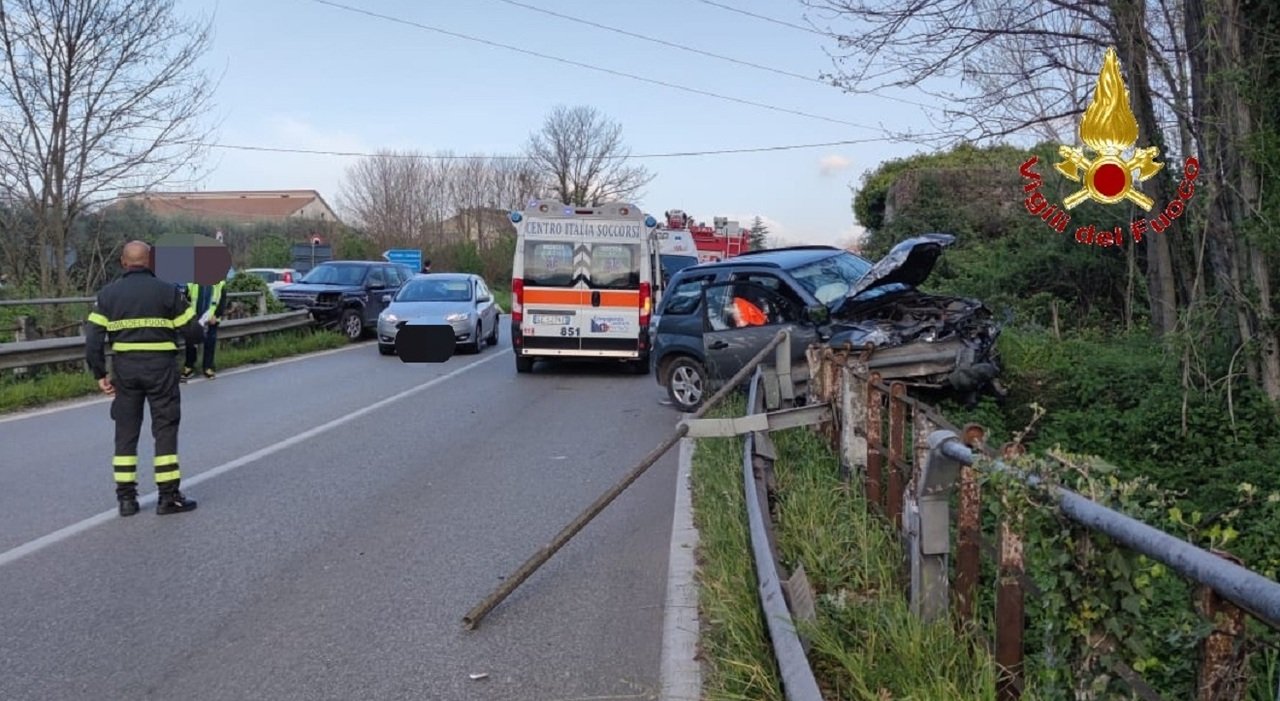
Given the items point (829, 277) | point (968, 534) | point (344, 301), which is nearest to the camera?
point (968, 534)

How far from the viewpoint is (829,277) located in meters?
11.6

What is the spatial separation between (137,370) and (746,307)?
643 centimetres

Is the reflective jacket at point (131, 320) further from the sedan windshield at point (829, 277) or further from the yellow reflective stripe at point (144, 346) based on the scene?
the sedan windshield at point (829, 277)

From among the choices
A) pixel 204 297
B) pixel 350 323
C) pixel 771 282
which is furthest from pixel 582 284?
pixel 350 323

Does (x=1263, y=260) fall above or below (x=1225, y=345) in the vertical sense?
above

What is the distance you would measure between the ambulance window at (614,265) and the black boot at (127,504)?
374 inches

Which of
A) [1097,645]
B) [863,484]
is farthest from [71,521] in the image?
[1097,645]

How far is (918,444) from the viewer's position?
4.48 meters

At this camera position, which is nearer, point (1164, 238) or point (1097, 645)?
point (1097, 645)

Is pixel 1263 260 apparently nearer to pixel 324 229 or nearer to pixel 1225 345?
pixel 1225 345

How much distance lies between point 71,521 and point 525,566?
12.0 feet

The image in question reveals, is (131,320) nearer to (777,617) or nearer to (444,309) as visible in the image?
(777,617)

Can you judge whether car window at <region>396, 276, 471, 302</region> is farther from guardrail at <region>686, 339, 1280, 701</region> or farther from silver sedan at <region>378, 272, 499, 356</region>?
guardrail at <region>686, 339, 1280, 701</region>

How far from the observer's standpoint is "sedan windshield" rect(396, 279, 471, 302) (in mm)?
20625
